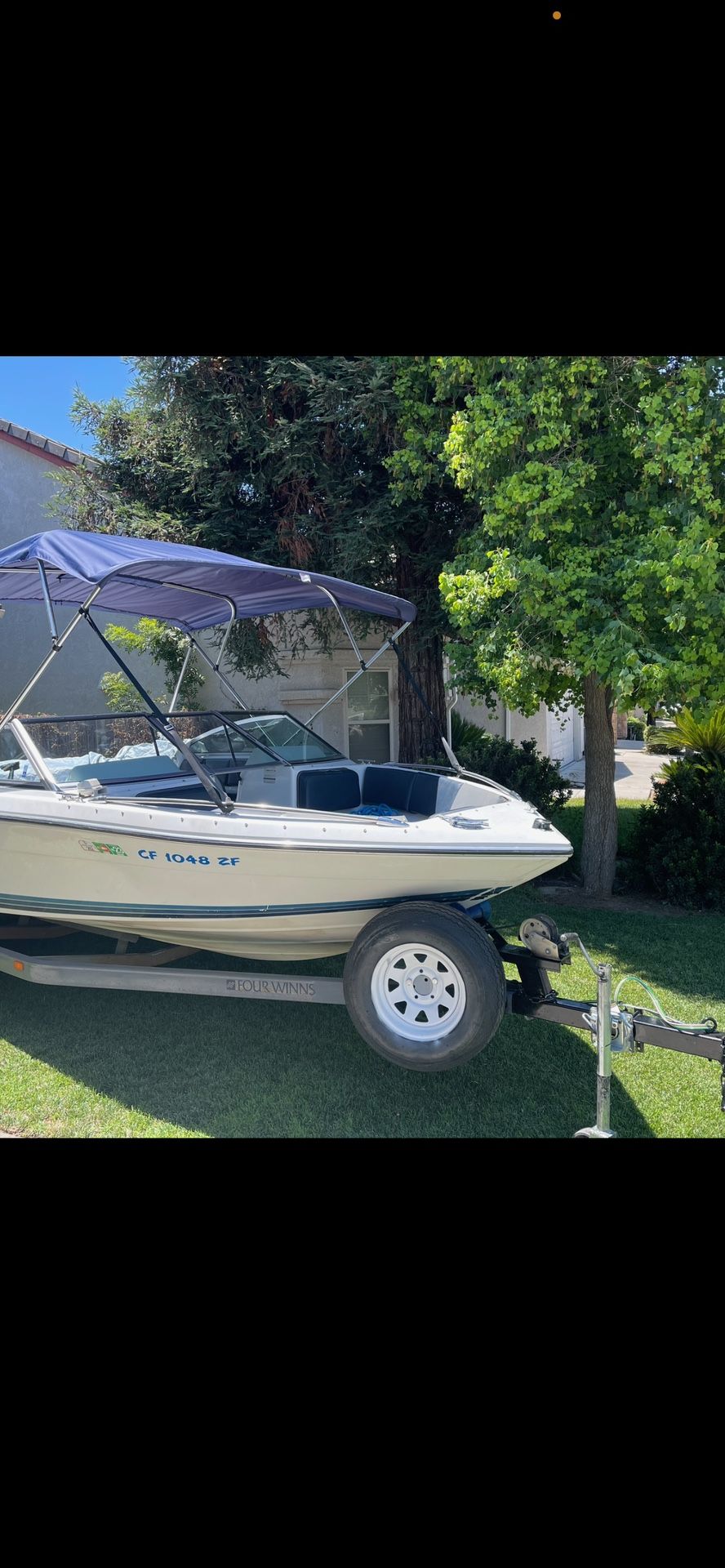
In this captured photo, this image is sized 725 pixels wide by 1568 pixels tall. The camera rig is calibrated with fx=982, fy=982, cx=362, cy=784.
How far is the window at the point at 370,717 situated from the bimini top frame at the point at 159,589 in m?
4.39

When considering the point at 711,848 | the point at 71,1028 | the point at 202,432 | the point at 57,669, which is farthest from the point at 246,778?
the point at 57,669

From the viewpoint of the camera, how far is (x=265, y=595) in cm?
637

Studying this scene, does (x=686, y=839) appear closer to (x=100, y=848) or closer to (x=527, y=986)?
(x=527, y=986)

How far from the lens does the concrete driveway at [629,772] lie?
46.7ft

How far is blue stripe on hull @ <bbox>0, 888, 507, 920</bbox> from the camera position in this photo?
→ 4.32 metres

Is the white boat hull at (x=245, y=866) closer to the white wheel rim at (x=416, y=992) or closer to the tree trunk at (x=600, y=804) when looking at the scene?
the white wheel rim at (x=416, y=992)

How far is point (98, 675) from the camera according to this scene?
13.0 metres

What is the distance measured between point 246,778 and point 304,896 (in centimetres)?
177

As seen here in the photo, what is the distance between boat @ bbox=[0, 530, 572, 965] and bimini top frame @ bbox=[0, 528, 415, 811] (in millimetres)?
21

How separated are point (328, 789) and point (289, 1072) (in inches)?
73.6

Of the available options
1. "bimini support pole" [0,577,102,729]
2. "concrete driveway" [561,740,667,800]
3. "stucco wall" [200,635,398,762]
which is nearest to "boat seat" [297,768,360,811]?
"bimini support pole" [0,577,102,729]

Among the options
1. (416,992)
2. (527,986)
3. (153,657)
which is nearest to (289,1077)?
(416,992)
